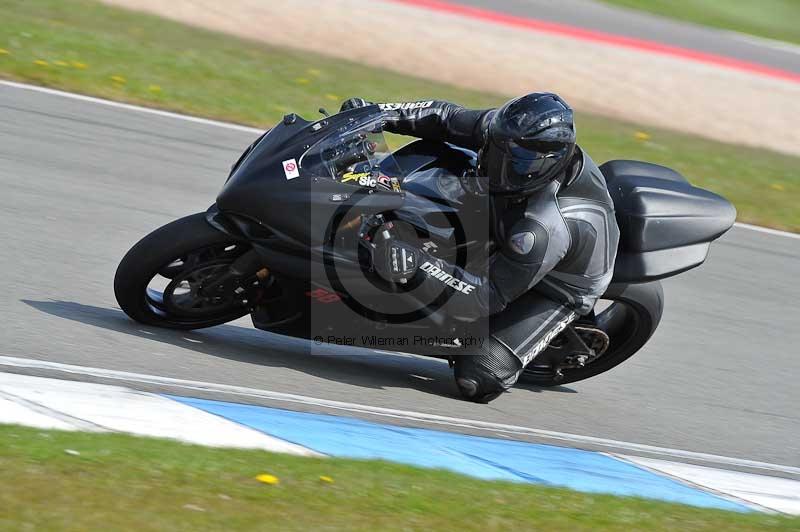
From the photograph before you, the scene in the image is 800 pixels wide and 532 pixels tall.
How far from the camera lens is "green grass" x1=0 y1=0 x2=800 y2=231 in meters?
9.77

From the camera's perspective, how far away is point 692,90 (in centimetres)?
1374

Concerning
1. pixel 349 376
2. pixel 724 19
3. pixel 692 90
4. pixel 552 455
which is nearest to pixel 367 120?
pixel 349 376

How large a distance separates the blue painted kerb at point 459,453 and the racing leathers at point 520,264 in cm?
43

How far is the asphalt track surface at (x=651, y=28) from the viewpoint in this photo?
16.3 metres

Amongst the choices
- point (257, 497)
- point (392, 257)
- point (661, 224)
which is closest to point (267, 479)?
point (257, 497)

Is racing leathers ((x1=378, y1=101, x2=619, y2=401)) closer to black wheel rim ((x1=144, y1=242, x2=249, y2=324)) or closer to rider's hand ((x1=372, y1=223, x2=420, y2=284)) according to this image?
rider's hand ((x1=372, y1=223, x2=420, y2=284))

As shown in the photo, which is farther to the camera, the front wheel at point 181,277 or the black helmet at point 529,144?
the front wheel at point 181,277

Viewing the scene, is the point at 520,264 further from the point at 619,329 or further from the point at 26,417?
the point at 26,417

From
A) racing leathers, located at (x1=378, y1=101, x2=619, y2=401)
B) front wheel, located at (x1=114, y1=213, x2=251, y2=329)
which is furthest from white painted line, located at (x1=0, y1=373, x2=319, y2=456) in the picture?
racing leathers, located at (x1=378, y1=101, x2=619, y2=401)

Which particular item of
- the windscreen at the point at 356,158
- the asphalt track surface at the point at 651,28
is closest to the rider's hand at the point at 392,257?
the windscreen at the point at 356,158

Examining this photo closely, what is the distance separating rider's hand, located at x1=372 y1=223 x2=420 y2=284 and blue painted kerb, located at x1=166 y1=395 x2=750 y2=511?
633 mm

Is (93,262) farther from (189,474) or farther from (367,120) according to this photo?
(189,474)

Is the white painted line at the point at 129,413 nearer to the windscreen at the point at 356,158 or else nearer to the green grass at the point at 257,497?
the green grass at the point at 257,497

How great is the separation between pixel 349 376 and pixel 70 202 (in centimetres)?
249
